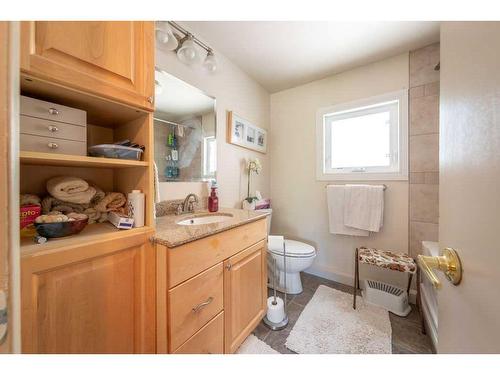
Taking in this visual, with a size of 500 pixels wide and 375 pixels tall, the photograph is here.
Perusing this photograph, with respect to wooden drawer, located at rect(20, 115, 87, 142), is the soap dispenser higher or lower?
lower

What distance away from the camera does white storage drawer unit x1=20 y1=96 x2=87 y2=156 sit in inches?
22.4

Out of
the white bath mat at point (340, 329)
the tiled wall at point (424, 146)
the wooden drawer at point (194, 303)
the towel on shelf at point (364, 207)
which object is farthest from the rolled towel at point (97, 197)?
the tiled wall at point (424, 146)

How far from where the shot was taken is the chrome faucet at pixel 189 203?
1339 millimetres

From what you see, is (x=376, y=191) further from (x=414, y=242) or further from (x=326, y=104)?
(x=326, y=104)

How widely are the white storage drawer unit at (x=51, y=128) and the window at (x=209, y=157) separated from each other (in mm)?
877

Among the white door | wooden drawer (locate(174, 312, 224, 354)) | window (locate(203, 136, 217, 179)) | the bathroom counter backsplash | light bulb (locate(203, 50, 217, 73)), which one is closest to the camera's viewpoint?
the white door

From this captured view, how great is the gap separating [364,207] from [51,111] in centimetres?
212

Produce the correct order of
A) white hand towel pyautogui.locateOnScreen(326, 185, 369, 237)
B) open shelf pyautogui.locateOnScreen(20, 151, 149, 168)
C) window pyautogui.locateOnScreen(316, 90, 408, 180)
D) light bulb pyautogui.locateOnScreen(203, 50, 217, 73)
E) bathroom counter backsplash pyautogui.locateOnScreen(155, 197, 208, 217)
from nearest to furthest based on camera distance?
open shelf pyautogui.locateOnScreen(20, 151, 149, 168) → bathroom counter backsplash pyautogui.locateOnScreen(155, 197, 208, 217) → light bulb pyautogui.locateOnScreen(203, 50, 217, 73) → window pyautogui.locateOnScreen(316, 90, 408, 180) → white hand towel pyautogui.locateOnScreen(326, 185, 369, 237)

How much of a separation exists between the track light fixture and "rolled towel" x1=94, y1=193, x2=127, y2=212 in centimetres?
101

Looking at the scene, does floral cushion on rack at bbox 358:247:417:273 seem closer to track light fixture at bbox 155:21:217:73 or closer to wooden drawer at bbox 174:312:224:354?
wooden drawer at bbox 174:312:224:354

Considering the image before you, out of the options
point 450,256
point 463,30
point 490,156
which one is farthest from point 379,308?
point 463,30

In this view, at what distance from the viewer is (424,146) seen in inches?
59.9

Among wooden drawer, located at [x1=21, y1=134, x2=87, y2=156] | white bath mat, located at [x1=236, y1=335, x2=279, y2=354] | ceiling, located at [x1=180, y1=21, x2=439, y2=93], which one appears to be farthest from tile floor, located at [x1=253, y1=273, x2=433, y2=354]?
ceiling, located at [x1=180, y1=21, x2=439, y2=93]

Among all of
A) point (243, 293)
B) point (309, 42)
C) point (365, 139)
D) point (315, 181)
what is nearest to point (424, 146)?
point (365, 139)
